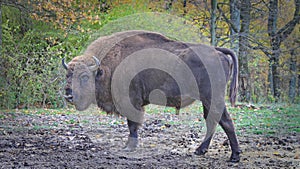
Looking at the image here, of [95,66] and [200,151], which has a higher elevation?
[95,66]

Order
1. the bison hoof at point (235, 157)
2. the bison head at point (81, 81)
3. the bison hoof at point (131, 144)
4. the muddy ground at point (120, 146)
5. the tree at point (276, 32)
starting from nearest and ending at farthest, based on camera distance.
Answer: the muddy ground at point (120, 146)
the bison hoof at point (235, 157)
the bison head at point (81, 81)
the bison hoof at point (131, 144)
the tree at point (276, 32)

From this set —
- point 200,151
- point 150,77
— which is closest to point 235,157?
point 200,151

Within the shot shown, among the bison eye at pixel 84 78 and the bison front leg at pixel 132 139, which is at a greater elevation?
the bison eye at pixel 84 78

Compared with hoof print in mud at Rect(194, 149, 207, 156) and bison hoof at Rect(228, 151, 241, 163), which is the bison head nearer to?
hoof print in mud at Rect(194, 149, 207, 156)

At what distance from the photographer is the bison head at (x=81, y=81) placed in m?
6.71

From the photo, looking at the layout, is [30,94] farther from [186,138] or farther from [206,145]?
[206,145]

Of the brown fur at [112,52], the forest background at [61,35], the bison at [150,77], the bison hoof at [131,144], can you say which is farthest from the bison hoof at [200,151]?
the forest background at [61,35]

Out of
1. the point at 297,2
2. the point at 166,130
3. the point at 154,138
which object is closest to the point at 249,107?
the point at 166,130

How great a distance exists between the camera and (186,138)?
7.89 metres

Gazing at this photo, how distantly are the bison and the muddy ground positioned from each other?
0.41 m

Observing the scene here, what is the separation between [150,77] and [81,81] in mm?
1159

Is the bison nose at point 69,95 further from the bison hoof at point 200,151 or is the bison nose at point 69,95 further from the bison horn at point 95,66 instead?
the bison hoof at point 200,151

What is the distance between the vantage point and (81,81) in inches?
271

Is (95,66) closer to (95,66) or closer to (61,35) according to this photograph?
(95,66)
